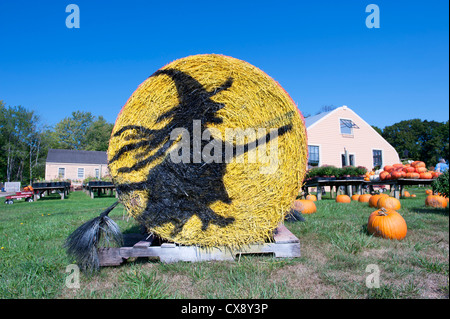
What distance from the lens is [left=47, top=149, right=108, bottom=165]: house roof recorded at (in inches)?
1394

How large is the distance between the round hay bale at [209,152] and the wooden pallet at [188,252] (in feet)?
0.26

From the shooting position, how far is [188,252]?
2779 mm

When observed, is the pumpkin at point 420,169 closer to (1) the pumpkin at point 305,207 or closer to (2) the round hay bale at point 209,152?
(1) the pumpkin at point 305,207

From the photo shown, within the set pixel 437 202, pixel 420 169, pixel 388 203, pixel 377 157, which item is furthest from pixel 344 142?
pixel 388 203

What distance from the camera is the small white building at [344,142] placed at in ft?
61.3

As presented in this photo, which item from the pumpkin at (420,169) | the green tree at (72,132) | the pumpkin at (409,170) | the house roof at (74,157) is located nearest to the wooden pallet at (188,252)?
the pumpkin at (409,170)

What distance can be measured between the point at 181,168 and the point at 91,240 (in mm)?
1101

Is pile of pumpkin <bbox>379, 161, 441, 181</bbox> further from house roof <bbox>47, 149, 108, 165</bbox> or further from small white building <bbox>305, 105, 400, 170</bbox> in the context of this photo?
house roof <bbox>47, 149, 108, 165</bbox>

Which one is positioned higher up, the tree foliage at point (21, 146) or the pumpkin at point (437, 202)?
the tree foliage at point (21, 146)
